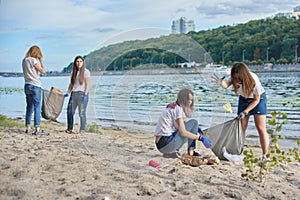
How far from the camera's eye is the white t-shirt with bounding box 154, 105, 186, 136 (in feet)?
15.6

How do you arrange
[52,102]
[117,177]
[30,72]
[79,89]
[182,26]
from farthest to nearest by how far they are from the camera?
[52,102], [79,89], [30,72], [182,26], [117,177]

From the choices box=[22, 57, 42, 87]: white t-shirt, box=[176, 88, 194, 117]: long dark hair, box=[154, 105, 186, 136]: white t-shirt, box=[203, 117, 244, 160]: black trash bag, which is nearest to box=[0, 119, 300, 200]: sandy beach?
box=[203, 117, 244, 160]: black trash bag

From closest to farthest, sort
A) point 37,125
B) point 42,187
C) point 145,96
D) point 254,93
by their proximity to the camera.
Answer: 1. point 42,187
2. point 254,93
3. point 145,96
4. point 37,125

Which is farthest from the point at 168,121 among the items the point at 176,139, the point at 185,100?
the point at 185,100

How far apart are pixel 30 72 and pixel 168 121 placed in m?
3.03

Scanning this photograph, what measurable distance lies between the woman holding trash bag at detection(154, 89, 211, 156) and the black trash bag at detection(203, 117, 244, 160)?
6.4 inches

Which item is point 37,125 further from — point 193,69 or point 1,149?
point 193,69

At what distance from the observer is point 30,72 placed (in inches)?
267

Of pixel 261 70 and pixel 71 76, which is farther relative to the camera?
pixel 261 70

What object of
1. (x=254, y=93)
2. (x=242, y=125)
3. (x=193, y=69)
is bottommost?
(x=242, y=125)

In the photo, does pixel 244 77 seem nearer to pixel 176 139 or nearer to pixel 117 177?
pixel 176 139

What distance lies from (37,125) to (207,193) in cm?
416

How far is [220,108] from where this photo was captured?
507 cm

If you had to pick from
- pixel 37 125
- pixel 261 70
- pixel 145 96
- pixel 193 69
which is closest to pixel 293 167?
pixel 193 69
